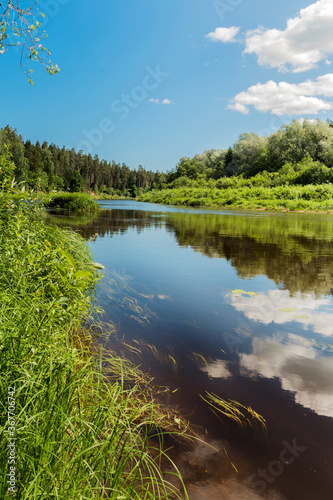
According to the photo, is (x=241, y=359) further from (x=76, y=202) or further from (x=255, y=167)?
(x=255, y=167)

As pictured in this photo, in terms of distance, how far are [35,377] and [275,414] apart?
2.31 meters

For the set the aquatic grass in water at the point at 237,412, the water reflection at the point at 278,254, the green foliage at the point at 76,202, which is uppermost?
the green foliage at the point at 76,202

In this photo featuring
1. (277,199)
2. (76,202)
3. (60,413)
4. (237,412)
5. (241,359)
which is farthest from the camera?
(277,199)

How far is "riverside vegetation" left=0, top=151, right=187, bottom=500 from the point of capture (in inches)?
69.3

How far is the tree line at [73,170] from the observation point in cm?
8569

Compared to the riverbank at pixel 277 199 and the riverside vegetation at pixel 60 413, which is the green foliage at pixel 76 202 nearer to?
the riverbank at pixel 277 199

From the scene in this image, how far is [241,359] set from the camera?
13.8 ft

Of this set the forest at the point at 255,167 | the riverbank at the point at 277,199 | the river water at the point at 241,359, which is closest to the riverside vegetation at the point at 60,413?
the river water at the point at 241,359

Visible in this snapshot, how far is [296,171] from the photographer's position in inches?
2031

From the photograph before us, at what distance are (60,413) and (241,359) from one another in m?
2.70

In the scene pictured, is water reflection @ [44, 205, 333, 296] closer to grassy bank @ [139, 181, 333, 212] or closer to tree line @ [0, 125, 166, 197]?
grassy bank @ [139, 181, 333, 212]

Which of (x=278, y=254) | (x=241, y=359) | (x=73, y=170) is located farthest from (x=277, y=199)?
(x=73, y=170)

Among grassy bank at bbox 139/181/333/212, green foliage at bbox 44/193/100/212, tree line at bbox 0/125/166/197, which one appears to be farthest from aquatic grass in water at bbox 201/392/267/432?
tree line at bbox 0/125/166/197

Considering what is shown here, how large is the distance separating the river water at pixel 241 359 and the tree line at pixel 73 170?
6507 centimetres
